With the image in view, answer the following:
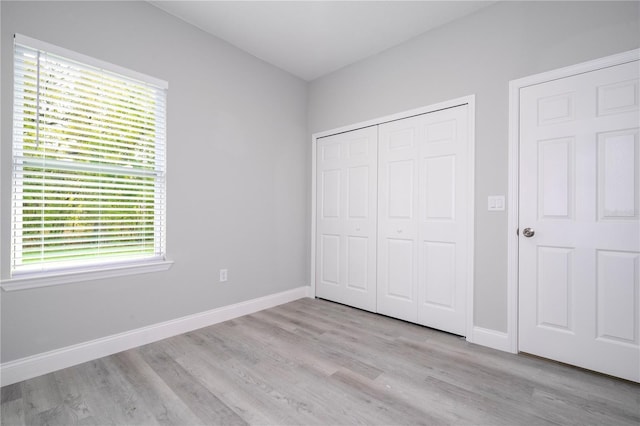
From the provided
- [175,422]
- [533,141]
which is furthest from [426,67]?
[175,422]

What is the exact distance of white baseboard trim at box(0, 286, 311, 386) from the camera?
186 centimetres

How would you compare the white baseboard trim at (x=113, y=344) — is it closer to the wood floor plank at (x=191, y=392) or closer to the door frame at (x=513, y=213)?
the wood floor plank at (x=191, y=392)

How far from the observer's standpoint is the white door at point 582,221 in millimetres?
1882

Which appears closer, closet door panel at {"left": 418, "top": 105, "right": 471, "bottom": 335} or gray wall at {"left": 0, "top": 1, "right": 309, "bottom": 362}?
gray wall at {"left": 0, "top": 1, "right": 309, "bottom": 362}

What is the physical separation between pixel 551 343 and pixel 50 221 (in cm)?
364

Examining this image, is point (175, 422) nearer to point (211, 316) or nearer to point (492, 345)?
point (211, 316)

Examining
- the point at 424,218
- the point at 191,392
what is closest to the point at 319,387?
the point at 191,392

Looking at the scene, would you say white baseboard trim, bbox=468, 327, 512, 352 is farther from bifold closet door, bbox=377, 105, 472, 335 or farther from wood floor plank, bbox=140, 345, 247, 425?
wood floor plank, bbox=140, 345, 247, 425

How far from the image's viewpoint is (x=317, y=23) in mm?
2682

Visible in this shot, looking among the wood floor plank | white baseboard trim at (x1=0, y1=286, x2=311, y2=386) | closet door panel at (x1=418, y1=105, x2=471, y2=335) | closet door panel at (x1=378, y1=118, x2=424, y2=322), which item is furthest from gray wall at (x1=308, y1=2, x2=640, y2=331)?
white baseboard trim at (x1=0, y1=286, x2=311, y2=386)

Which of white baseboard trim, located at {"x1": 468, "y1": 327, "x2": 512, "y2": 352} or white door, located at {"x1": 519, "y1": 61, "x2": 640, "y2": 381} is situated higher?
white door, located at {"x1": 519, "y1": 61, "x2": 640, "y2": 381}

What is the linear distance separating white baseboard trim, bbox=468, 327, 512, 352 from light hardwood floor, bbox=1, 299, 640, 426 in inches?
2.8

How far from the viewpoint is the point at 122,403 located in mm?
1658

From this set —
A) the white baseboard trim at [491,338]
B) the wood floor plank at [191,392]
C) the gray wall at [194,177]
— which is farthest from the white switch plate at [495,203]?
the wood floor plank at [191,392]
